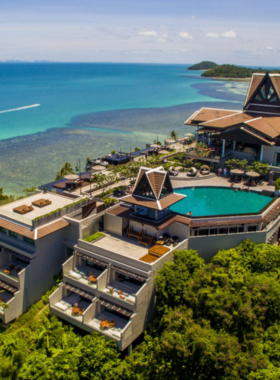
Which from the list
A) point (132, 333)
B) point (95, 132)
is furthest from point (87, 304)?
point (95, 132)

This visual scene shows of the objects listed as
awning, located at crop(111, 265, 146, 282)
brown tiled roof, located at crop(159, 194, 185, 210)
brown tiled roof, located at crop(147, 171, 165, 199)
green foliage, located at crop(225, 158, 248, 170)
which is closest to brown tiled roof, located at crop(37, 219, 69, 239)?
awning, located at crop(111, 265, 146, 282)

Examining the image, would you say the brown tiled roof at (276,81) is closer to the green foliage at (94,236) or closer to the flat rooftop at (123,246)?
the flat rooftop at (123,246)

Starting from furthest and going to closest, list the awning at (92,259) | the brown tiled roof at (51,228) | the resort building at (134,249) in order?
1. the brown tiled roof at (51,228)
2. the awning at (92,259)
3. the resort building at (134,249)

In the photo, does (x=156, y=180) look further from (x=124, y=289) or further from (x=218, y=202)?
(x=124, y=289)

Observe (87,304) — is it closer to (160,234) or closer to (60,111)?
(160,234)

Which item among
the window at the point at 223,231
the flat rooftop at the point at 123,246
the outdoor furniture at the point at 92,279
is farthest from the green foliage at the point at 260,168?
the outdoor furniture at the point at 92,279

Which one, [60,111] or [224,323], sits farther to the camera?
[60,111]
